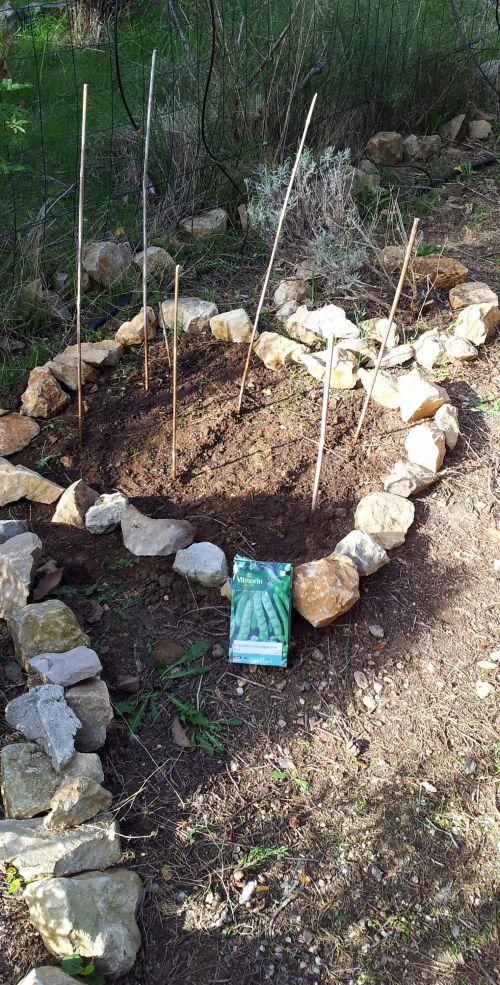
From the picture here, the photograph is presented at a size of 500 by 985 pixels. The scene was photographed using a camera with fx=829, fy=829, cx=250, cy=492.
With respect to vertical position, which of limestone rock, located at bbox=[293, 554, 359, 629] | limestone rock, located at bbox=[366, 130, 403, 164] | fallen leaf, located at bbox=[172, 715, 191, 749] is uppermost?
limestone rock, located at bbox=[366, 130, 403, 164]

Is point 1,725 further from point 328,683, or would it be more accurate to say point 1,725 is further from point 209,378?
point 209,378

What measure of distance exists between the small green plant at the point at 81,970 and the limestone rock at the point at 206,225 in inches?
138

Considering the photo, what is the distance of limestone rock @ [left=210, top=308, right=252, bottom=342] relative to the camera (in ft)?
12.0

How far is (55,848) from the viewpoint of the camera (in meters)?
1.94

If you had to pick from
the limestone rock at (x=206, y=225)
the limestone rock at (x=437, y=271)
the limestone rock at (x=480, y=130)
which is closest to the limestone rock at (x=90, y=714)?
the limestone rock at (x=437, y=271)

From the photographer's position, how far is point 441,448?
2.97 meters

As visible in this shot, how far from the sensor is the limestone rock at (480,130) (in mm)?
5508

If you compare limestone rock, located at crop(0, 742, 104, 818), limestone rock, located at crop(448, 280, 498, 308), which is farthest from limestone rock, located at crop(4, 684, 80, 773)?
limestone rock, located at crop(448, 280, 498, 308)

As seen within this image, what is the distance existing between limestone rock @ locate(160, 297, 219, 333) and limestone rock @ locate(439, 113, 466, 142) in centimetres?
269

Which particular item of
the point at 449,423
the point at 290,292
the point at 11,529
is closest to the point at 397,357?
the point at 449,423

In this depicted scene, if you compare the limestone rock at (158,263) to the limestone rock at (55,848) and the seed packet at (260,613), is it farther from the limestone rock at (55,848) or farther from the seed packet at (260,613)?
the limestone rock at (55,848)

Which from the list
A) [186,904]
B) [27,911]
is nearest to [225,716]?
[186,904]

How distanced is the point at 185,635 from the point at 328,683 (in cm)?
46

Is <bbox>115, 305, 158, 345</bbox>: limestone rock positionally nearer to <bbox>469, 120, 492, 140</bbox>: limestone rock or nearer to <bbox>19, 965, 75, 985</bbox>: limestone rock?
<bbox>19, 965, 75, 985</bbox>: limestone rock
